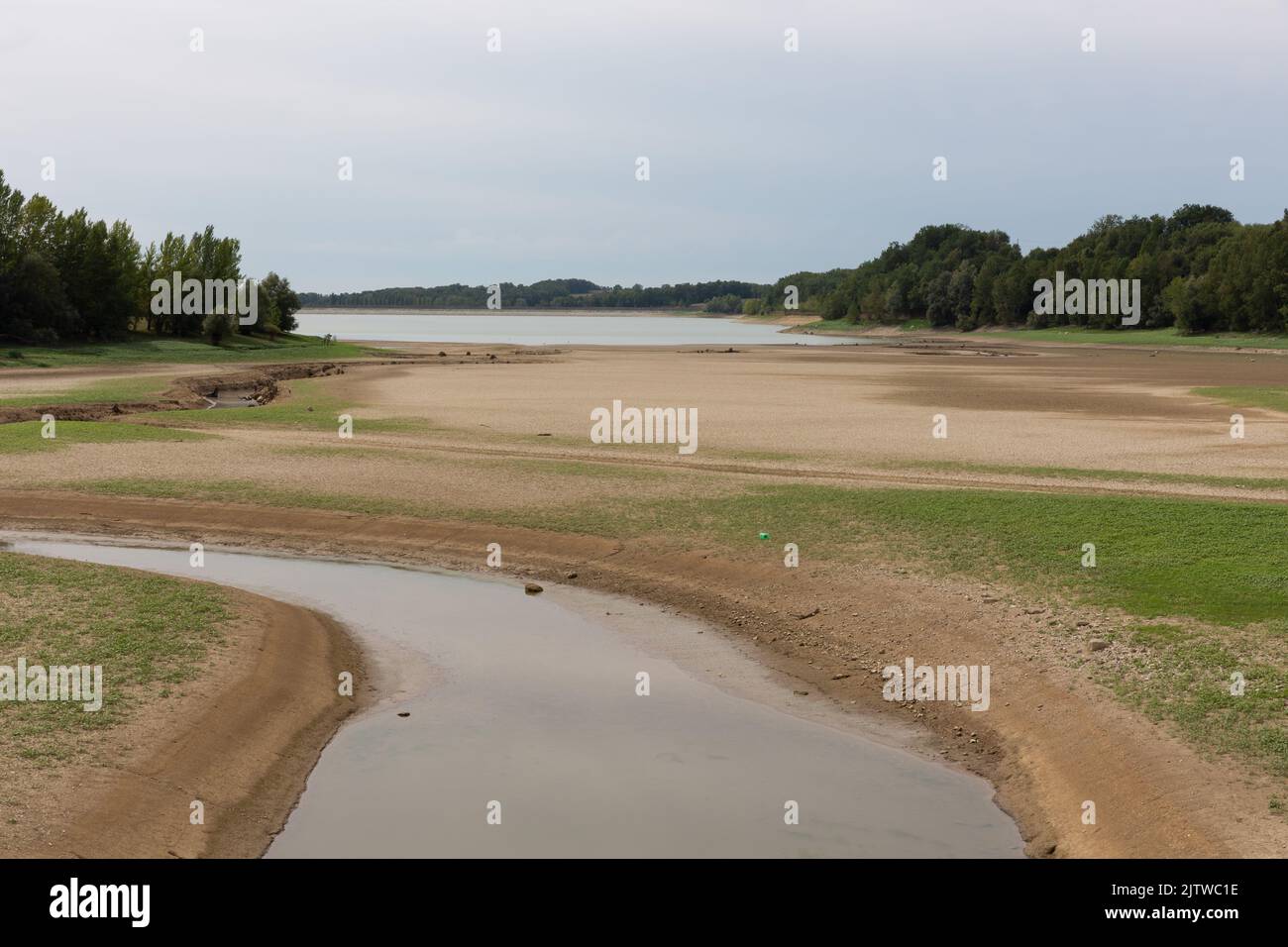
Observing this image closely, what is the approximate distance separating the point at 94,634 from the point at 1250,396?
163 ft

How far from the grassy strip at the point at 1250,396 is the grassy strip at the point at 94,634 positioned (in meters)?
41.5

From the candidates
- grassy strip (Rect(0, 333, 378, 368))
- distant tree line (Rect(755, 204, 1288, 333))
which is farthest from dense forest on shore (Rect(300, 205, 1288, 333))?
grassy strip (Rect(0, 333, 378, 368))

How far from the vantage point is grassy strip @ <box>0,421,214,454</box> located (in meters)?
33.8

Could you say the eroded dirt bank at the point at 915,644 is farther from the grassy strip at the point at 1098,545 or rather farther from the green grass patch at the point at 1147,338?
the green grass patch at the point at 1147,338

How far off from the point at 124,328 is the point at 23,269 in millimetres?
13374

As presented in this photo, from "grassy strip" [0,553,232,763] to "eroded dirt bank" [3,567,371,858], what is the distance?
13.0 inches

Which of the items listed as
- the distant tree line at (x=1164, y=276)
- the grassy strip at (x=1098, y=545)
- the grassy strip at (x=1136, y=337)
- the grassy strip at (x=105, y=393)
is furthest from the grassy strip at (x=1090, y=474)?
the distant tree line at (x=1164, y=276)

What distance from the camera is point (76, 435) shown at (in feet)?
118

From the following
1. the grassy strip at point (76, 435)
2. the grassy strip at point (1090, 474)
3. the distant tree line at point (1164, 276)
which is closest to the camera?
the grassy strip at point (1090, 474)

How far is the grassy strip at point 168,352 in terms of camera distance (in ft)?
247

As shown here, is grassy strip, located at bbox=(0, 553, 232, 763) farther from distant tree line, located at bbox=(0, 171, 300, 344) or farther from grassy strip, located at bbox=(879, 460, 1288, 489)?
distant tree line, located at bbox=(0, 171, 300, 344)

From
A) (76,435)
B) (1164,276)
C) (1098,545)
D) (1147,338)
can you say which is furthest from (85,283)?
(1164,276)

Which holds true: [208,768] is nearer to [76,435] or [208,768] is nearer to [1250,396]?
[76,435]
